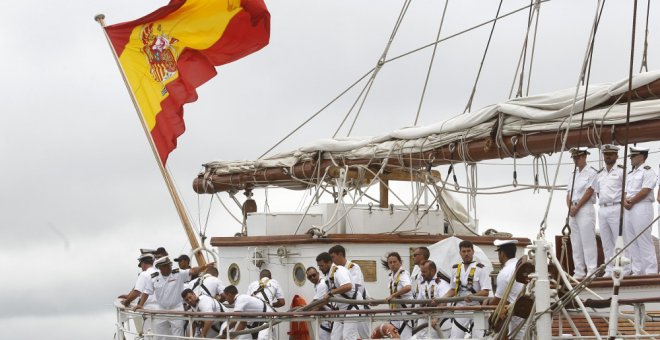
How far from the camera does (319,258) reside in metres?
16.7

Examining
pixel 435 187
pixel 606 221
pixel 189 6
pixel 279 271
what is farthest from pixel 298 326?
pixel 189 6

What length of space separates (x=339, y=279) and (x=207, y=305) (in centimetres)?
233

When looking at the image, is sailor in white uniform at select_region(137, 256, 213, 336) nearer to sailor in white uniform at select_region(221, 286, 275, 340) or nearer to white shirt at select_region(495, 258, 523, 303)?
sailor in white uniform at select_region(221, 286, 275, 340)

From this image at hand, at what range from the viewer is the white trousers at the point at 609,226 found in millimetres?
16766

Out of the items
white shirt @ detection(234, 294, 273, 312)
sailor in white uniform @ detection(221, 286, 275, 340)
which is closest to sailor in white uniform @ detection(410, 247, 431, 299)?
sailor in white uniform @ detection(221, 286, 275, 340)

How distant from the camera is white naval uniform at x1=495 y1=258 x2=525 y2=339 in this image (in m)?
14.8

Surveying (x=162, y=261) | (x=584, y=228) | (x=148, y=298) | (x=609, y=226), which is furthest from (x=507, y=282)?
(x=148, y=298)

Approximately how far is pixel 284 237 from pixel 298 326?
5.19ft

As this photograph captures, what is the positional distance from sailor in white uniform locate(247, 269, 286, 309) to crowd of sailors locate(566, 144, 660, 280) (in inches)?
159

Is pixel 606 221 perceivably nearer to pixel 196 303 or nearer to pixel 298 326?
pixel 298 326

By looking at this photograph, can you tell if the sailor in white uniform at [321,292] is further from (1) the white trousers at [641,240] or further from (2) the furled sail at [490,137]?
(1) the white trousers at [641,240]

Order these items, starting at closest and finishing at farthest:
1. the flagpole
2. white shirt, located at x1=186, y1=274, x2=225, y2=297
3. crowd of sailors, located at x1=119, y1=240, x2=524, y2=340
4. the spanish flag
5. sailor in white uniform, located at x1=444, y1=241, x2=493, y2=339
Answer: crowd of sailors, located at x1=119, y1=240, x2=524, y2=340 < sailor in white uniform, located at x1=444, y1=241, x2=493, y2=339 < white shirt, located at x1=186, y1=274, x2=225, y2=297 < the flagpole < the spanish flag

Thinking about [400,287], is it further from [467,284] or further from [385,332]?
[467,284]

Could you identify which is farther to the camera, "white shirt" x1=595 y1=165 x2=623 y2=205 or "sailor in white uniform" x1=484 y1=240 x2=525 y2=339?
"white shirt" x1=595 y1=165 x2=623 y2=205
